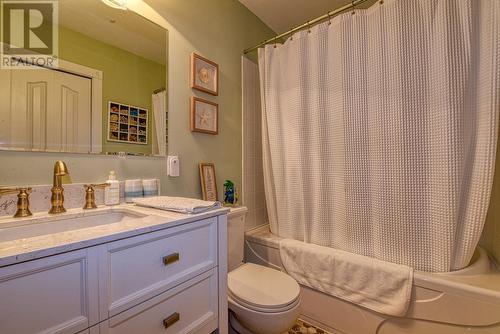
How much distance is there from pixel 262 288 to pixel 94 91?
4.18 ft

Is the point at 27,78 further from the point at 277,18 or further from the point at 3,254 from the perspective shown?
the point at 277,18

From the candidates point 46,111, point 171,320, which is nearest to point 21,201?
point 46,111

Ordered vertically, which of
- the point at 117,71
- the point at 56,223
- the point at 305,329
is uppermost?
the point at 117,71

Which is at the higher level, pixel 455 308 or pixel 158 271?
pixel 158 271

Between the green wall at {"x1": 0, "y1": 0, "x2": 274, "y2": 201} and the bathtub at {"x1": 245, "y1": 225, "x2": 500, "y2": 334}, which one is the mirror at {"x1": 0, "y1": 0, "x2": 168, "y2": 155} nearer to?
the green wall at {"x1": 0, "y1": 0, "x2": 274, "y2": 201}

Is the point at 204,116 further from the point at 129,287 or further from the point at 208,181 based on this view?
the point at 129,287

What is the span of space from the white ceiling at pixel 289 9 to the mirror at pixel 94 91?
102 cm

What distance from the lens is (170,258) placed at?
29.5 inches

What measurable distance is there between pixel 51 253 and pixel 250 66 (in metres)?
1.86

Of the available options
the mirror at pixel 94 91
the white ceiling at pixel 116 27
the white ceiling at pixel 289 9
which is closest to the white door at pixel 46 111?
the mirror at pixel 94 91

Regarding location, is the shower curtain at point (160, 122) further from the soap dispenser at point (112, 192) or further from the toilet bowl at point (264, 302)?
the toilet bowl at point (264, 302)

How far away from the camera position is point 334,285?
1.41 meters

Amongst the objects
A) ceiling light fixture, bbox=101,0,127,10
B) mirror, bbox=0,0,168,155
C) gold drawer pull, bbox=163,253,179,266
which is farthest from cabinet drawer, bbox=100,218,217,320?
ceiling light fixture, bbox=101,0,127,10

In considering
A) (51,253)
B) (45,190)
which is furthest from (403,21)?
(45,190)
